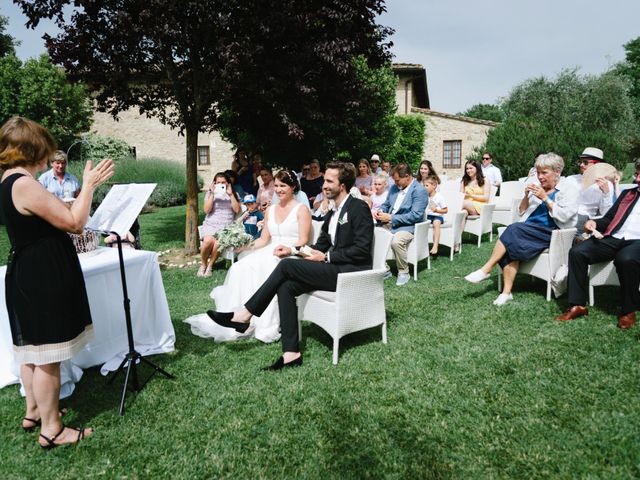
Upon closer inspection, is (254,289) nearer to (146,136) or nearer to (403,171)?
(403,171)

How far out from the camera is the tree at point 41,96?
24016 mm

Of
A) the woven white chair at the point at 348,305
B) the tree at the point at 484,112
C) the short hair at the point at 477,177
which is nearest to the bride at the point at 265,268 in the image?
the woven white chair at the point at 348,305

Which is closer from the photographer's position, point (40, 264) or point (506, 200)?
point (40, 264)

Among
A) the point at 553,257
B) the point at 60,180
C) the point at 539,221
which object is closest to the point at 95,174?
the point at 553,257

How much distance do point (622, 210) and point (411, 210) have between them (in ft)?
9.58

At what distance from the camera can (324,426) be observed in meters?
3.04

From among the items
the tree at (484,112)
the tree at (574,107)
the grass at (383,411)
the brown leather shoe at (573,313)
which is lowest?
the grass at (383,411)

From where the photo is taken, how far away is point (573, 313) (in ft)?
15.2

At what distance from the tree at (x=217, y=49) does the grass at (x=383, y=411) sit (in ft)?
16.6

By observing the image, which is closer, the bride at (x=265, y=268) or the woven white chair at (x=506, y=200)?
the bride at (x=265, y=268)

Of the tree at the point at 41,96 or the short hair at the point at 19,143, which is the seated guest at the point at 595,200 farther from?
the tree at the point at 41,96

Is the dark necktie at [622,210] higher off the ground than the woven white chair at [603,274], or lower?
higher

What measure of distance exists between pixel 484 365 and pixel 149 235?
10.8 meters

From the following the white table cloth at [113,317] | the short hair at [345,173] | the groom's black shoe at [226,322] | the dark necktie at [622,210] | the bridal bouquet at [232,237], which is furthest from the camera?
the bridal bouquet at [232,237]
